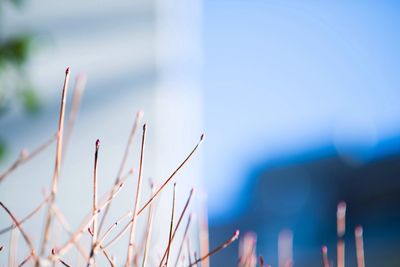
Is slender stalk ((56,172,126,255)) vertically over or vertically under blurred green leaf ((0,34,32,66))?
under

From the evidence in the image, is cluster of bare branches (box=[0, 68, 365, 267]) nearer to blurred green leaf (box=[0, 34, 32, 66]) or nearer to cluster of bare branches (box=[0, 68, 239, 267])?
cluster of bare branches (box=[0, 68, 239, 267])

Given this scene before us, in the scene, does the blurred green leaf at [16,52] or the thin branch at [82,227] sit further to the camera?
the blurred green leaf at [16,52]

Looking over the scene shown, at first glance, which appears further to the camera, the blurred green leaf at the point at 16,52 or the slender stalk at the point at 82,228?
the blurred green leaf at the point at 16,52

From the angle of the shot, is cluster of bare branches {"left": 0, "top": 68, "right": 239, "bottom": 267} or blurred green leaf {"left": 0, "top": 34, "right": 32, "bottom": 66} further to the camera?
blurred green leaf {"left": 0, "top": 34, "right": 32, "bottom": 66}

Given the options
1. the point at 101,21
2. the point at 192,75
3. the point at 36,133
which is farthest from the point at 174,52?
the point at 36,133

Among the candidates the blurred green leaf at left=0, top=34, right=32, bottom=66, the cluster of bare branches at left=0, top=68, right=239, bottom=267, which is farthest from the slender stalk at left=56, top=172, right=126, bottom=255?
the blurred green leaf at left=0, top=34, right=32, bottom=66

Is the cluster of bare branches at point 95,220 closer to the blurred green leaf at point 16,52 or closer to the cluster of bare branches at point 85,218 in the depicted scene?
the cluster of bare branches at point 85,218

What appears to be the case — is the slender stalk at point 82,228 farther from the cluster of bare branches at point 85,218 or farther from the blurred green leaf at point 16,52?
the blurred green leaf at point 16,52

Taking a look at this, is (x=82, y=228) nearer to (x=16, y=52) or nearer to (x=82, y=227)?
(x=82, y=227)

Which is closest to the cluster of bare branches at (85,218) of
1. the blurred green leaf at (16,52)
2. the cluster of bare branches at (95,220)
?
the cluster of bare branches at (95,220)

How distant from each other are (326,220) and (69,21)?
310 centimetres

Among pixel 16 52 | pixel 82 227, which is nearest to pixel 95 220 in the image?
pixel 82 227

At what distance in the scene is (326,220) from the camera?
5020 mm

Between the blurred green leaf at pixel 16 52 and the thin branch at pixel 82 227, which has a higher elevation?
the blurred green leaf at pixel 16 52
